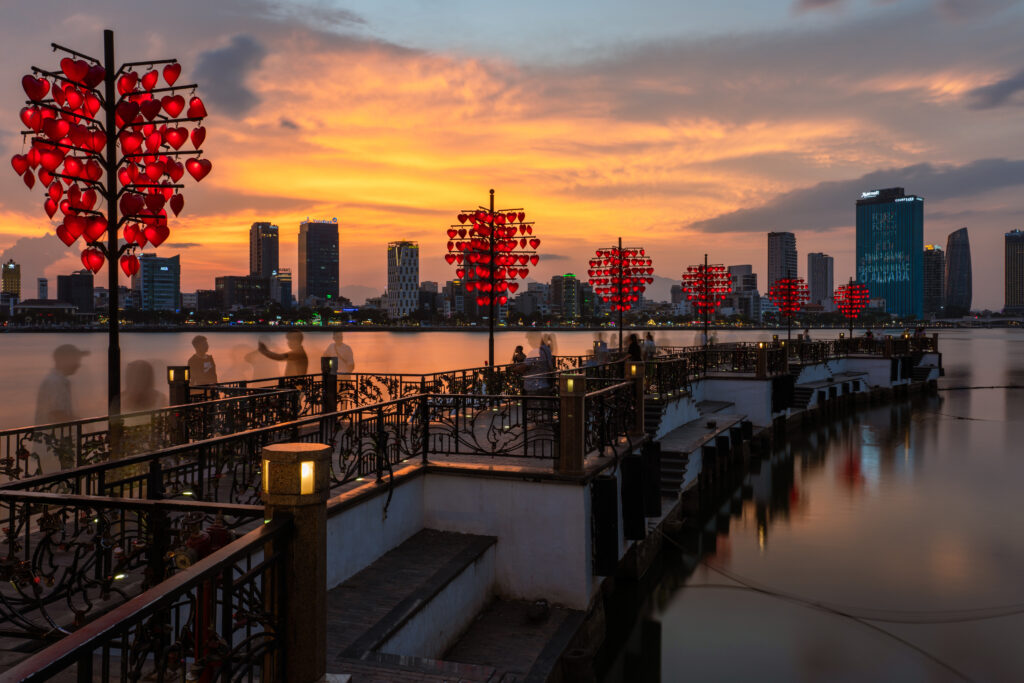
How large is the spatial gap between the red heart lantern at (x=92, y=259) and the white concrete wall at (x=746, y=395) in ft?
71.0

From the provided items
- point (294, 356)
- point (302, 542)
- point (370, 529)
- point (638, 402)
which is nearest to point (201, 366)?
point (294, 356)

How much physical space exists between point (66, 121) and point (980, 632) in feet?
54.2

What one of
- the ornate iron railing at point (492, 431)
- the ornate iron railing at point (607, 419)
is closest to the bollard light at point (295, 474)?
the ornate iron railing at point (492, 431)

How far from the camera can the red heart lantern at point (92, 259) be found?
966 cm

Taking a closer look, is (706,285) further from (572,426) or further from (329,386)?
(572,426)

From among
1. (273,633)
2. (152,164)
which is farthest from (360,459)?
(152,164)

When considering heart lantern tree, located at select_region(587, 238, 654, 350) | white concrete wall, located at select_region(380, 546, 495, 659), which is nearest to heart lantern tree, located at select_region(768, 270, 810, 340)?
heart lantern tree, located at select_region(587, 238, 654, 350)

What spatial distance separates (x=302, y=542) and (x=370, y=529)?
4574 mm

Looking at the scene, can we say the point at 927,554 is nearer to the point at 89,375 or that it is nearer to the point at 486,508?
the point at 486,508

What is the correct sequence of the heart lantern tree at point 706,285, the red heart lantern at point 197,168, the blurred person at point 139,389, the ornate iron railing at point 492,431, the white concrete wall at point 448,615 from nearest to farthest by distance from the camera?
the white concrete wall at point 448,615 < the red heart lantern at point 197,168 < the ornate iron railing at point 492,431 < the blurred person at point 139,389 < the heart lantern tree at point 706,285

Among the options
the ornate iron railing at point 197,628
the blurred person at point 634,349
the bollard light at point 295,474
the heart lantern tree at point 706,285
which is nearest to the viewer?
the ornate iron railing at point 197,628

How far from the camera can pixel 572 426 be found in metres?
9.53

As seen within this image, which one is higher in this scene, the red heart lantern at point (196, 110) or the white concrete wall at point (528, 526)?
the red heart lantern at point (196, 110)

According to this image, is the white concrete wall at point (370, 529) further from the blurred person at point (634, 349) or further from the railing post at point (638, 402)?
the blurred person at point (634, 349)
